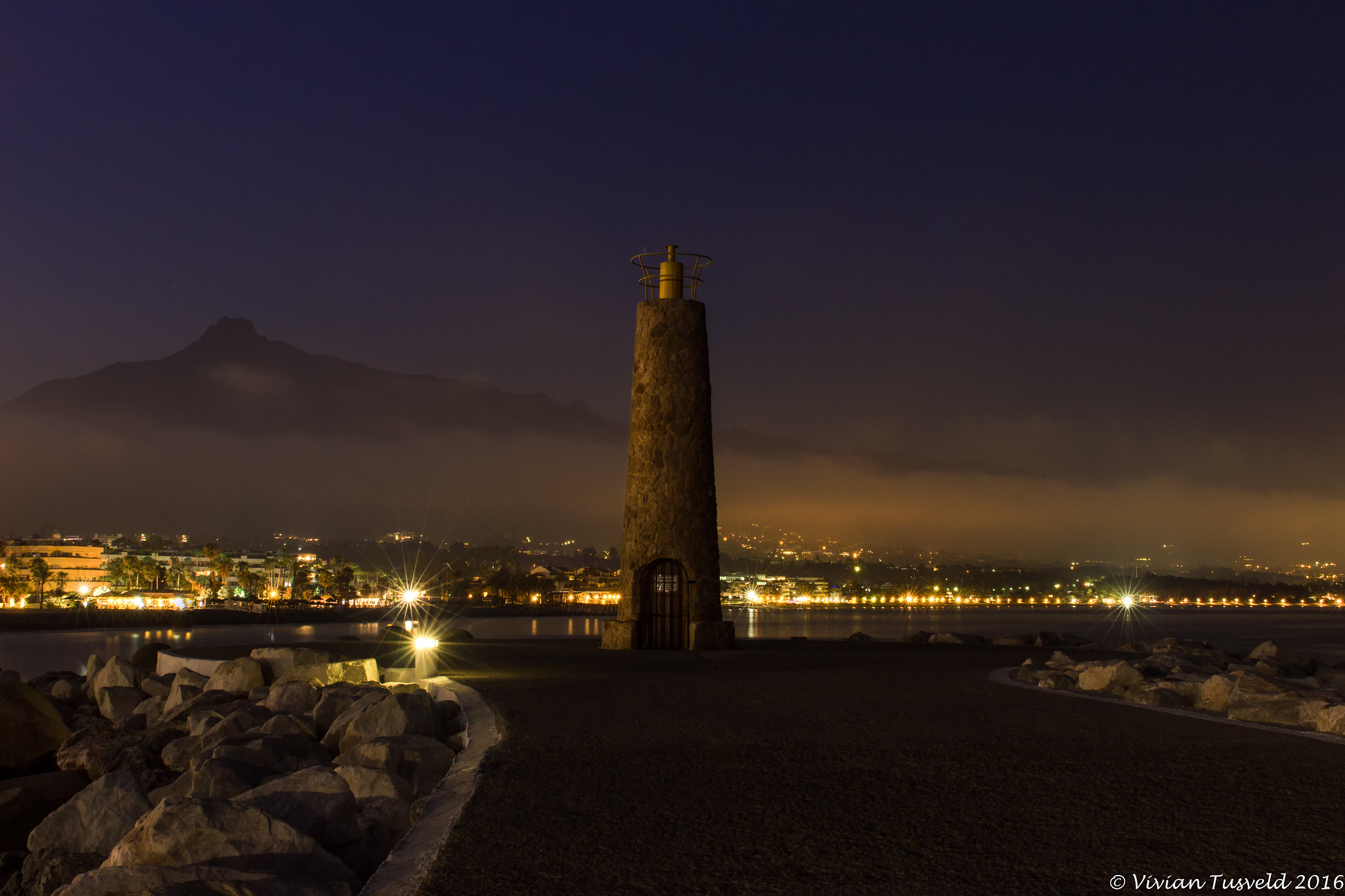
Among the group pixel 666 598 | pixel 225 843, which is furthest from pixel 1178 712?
pixel 666 598

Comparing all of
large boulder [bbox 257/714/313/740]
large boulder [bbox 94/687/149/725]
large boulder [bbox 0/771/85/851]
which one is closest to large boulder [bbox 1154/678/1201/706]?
large boulder [bbox 257/714/313/740]

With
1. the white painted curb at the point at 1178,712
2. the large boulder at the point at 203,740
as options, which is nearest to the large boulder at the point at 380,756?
the large boulder at the point at 203,740

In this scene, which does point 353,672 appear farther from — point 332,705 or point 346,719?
point 346,719

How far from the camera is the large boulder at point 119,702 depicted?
1535 cm

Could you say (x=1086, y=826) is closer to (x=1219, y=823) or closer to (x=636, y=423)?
(x=1219, y=823)

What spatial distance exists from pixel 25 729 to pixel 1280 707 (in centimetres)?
1332

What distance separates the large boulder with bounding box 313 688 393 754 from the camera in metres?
9.34

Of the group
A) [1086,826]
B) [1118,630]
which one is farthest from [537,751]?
[1118,630]

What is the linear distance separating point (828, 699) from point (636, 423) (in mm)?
8652

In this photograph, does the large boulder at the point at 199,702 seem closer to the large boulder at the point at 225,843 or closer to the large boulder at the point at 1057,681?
the large boulder at the point at 225,843

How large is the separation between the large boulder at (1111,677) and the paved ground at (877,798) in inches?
57.5

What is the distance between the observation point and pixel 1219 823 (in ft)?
18.3

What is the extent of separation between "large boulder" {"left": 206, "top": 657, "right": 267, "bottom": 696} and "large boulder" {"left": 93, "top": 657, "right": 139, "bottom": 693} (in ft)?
12.6

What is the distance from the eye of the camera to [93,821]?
7.52 meters
